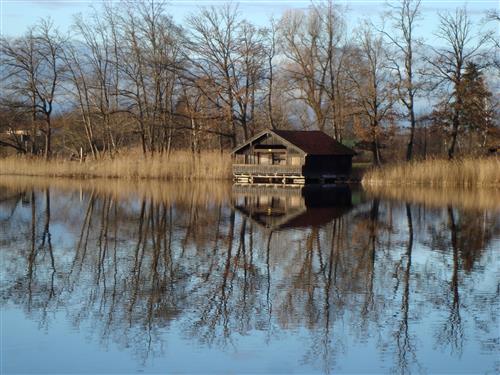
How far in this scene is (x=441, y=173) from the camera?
137ft

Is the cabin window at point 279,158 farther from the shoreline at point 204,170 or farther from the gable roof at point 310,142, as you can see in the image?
the shoreline at point 204,170

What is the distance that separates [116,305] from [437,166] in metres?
33.4

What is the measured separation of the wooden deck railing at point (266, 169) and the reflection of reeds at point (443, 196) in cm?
485

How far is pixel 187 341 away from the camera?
9570 millimetres

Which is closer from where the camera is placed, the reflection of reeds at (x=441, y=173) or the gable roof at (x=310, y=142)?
the reflection of reeds at (x=441, y=173)

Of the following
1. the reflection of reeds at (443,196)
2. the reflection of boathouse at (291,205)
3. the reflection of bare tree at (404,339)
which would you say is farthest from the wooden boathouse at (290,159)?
the reflection of bare tree at (404,339)

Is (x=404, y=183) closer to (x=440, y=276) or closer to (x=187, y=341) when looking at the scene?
(x=440, y=276)

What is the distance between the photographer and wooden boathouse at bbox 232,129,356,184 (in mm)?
46156

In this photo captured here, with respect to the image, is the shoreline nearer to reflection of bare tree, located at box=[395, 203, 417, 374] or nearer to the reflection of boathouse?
the reflection of boathouse

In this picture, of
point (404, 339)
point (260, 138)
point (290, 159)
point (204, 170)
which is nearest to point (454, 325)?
point (404, 339)

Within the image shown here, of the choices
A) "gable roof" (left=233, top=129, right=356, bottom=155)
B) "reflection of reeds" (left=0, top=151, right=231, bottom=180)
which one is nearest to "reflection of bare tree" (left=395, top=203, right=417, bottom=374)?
"gable roof" (left=233, top=129, right=356, bottom=155)

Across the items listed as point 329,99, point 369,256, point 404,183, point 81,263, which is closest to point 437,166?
point 404,183

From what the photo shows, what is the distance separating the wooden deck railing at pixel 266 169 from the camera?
4578cm

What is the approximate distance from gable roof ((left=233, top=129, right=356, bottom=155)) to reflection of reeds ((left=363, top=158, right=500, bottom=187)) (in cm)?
274
